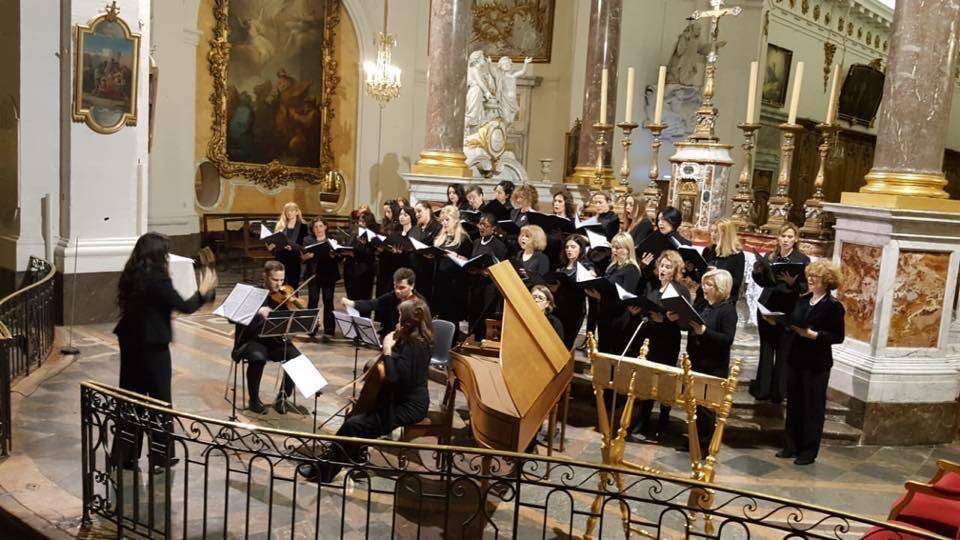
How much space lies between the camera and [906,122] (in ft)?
22.5

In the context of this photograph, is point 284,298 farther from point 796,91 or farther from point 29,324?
point 796,91

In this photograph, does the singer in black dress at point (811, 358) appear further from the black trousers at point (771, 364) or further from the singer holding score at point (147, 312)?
the singer holding score at point (147, 312)

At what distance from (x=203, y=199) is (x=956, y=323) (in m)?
12.4

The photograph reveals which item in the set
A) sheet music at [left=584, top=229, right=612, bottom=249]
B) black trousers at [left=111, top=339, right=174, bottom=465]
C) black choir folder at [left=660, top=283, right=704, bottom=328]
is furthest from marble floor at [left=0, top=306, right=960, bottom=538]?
sheet music at [left=584, top=229, right=612, bottom=249]

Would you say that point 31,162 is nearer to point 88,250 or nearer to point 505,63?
point 88,250

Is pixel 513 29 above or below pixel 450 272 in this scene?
above

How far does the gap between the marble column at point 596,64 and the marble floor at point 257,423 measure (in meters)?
7.64

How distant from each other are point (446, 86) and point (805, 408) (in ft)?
23.2

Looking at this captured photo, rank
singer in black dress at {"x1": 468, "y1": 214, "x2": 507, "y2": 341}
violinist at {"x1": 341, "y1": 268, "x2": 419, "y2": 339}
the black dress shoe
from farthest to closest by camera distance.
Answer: singer in black dress at {"x1": 468, "y1": 214, "x2": 507, "y2": 341}
the black dress shoe
violinist at {"x1": 341, "y1": 268, "x2": 419, "y2": 339}

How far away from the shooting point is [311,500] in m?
5.09

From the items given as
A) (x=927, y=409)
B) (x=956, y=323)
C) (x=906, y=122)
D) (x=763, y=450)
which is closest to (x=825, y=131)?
(x=906, y=122)

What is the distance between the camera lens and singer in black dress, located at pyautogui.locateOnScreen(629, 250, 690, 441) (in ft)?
20.9

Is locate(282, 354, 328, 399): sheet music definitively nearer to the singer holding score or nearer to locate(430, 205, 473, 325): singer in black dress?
the singer holding score

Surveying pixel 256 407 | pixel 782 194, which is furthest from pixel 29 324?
pixel 782 194
